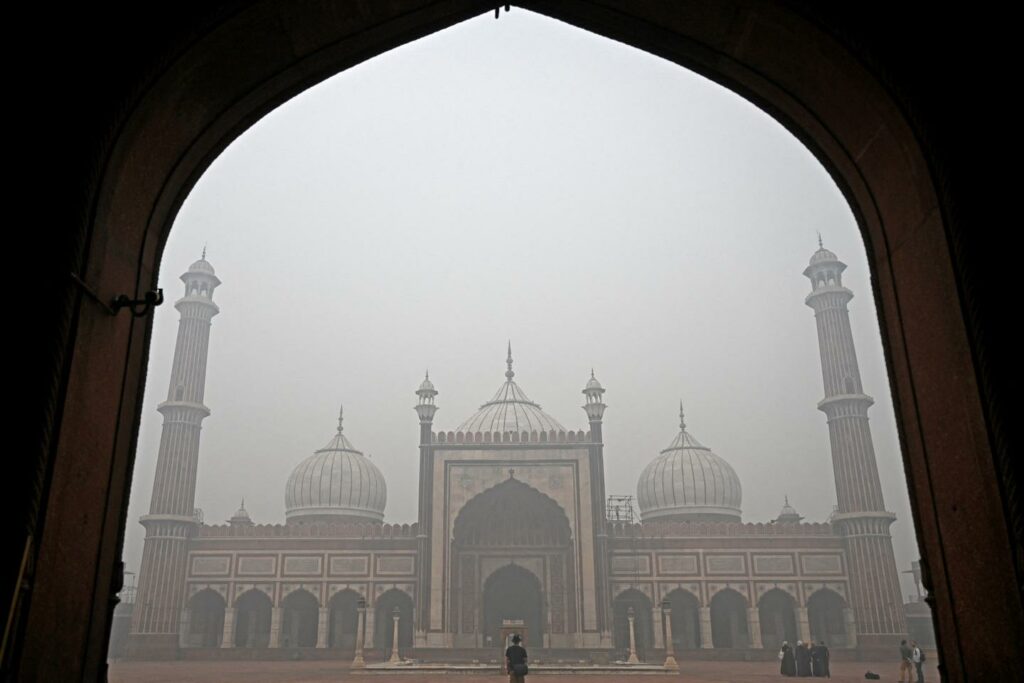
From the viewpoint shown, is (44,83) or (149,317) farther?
(149,317)

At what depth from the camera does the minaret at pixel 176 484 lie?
2197cm

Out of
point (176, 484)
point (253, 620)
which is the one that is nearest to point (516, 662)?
point (253, 620)

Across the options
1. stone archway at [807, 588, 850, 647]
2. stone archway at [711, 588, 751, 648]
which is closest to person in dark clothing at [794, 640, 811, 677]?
stone archway at [807, 588, 850, 647]

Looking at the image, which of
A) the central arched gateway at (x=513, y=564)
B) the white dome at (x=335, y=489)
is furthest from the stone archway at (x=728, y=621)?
the white dome at (x=335, y=489)

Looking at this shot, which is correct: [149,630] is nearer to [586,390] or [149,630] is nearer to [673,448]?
[586,390]

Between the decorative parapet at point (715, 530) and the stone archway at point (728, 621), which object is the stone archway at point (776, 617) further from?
the decorative parapet at point (715, 530)

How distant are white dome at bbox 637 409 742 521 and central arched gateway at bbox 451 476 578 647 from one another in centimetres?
562

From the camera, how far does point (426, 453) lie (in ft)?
75.6

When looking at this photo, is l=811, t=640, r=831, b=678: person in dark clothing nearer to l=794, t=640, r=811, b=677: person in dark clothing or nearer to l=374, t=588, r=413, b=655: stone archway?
l=794, t=640, r=811, b=677: person in dark clothing

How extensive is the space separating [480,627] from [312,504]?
24.8 feet

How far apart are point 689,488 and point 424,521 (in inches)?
351

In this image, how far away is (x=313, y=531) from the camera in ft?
76.9

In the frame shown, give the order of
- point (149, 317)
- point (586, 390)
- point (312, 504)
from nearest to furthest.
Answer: point (149, 317) → point (586, 390) → point (312, 504)

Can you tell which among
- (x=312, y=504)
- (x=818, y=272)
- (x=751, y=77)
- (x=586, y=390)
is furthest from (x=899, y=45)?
(x=312, y=504)
